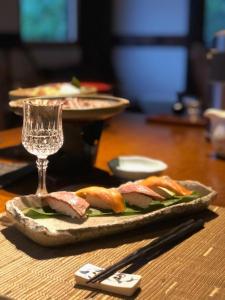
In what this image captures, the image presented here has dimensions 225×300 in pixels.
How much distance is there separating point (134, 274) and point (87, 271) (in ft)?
0.27

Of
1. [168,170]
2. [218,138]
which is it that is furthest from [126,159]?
[218,138]

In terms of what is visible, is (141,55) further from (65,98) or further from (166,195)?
(166,195)

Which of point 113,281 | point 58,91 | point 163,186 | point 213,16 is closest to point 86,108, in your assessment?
point 163,186

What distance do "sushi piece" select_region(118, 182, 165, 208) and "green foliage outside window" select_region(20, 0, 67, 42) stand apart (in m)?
3.44

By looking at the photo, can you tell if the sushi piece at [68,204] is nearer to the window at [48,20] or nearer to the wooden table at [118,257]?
the wooden table at [118,257]

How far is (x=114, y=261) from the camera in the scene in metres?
0.97

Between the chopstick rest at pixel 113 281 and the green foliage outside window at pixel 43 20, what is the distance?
3728mm

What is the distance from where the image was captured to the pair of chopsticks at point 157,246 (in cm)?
87

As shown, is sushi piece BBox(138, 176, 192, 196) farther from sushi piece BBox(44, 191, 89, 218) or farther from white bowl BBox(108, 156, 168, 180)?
white bowl BBox(108, 156, 168, 180)

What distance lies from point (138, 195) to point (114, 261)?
0.22m

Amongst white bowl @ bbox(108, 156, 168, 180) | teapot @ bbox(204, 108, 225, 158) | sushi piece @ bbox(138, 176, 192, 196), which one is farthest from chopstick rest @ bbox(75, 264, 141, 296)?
teapot @ bbox(204, 108, 225, 158)

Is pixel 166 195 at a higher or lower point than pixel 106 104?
lower

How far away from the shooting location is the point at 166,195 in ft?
3.96

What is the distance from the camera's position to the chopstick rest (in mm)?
833
